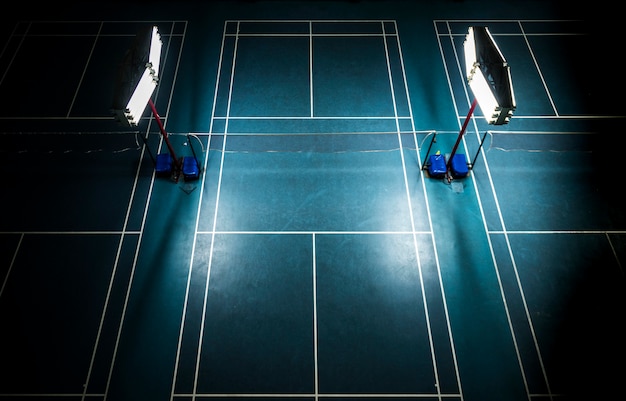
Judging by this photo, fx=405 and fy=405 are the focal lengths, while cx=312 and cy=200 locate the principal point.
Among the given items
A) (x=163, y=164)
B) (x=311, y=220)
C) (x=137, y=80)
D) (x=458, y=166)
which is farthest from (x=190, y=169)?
(x=458, y=166)

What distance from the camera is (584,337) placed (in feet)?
17.8

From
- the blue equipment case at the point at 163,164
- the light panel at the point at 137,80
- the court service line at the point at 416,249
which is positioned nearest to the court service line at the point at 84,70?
the blue equipment case at the point at 163,164

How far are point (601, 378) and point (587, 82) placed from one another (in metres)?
5.91

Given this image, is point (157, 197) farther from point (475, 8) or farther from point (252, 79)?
point (475, 8)

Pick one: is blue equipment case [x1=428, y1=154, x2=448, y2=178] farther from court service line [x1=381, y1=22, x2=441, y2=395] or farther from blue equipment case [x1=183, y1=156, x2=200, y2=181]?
blue equipment case [x1=183, y1=156, x2=200, y2=181]

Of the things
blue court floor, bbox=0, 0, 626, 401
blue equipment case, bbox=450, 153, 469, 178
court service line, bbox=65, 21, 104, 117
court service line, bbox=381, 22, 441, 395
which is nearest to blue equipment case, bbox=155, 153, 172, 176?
blue court floor, bbox=0, 0, 626, 401

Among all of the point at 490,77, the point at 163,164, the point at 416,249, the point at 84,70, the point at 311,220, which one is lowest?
the point at 416,249

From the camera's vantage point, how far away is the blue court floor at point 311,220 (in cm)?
529

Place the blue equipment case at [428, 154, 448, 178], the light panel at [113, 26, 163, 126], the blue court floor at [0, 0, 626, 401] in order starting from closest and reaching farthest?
the light panel at [113, 26, 163, 126], the blue court floor at [0, 0, 626, 401], the blue equipment case at [428, 154, 448, 178]

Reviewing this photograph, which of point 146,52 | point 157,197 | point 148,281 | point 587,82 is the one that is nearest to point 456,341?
point 148,281

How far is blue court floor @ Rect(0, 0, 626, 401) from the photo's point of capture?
17.4 feet

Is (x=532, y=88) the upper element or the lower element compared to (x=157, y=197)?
upper

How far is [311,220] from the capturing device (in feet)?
21.4

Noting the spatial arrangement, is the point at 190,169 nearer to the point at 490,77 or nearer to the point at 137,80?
the point at 137,80
